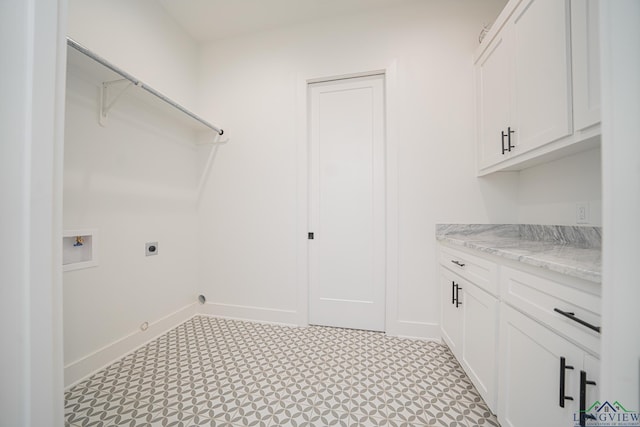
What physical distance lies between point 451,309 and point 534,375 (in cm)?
79

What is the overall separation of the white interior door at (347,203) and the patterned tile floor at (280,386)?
0.31 metres

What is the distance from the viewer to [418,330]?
6.51 ft

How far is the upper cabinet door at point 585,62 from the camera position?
94 centimetres

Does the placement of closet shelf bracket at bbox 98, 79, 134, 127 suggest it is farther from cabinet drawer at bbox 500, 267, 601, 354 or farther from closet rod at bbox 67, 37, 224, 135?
cabinet drawer at bbox 500, 267, 601, 354

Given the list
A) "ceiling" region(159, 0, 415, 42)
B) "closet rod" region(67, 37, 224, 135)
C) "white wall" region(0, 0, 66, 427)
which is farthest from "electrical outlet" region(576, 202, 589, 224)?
"closet rod" region(67, 37, 224, 135)

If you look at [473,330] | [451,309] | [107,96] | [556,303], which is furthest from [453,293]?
[107,96]

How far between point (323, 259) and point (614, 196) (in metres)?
1.95

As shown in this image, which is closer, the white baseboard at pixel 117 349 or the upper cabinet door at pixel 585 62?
the upper cabinet door at pixel 585 62

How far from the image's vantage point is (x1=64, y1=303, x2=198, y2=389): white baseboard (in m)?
1.44

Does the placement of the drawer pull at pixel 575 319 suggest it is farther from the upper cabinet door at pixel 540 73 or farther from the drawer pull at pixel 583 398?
the upper cabinet door at pixel 540 73

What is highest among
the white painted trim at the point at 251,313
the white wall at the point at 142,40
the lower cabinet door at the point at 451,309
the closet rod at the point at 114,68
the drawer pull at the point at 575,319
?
the white wall at the point at 142,40

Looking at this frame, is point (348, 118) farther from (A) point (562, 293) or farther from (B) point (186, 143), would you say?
(A) point (562, 293)

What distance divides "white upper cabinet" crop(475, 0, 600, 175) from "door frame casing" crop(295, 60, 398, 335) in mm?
675

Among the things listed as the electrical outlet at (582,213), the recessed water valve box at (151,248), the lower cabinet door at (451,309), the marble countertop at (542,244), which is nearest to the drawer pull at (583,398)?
the marble countertop at (542,244)
